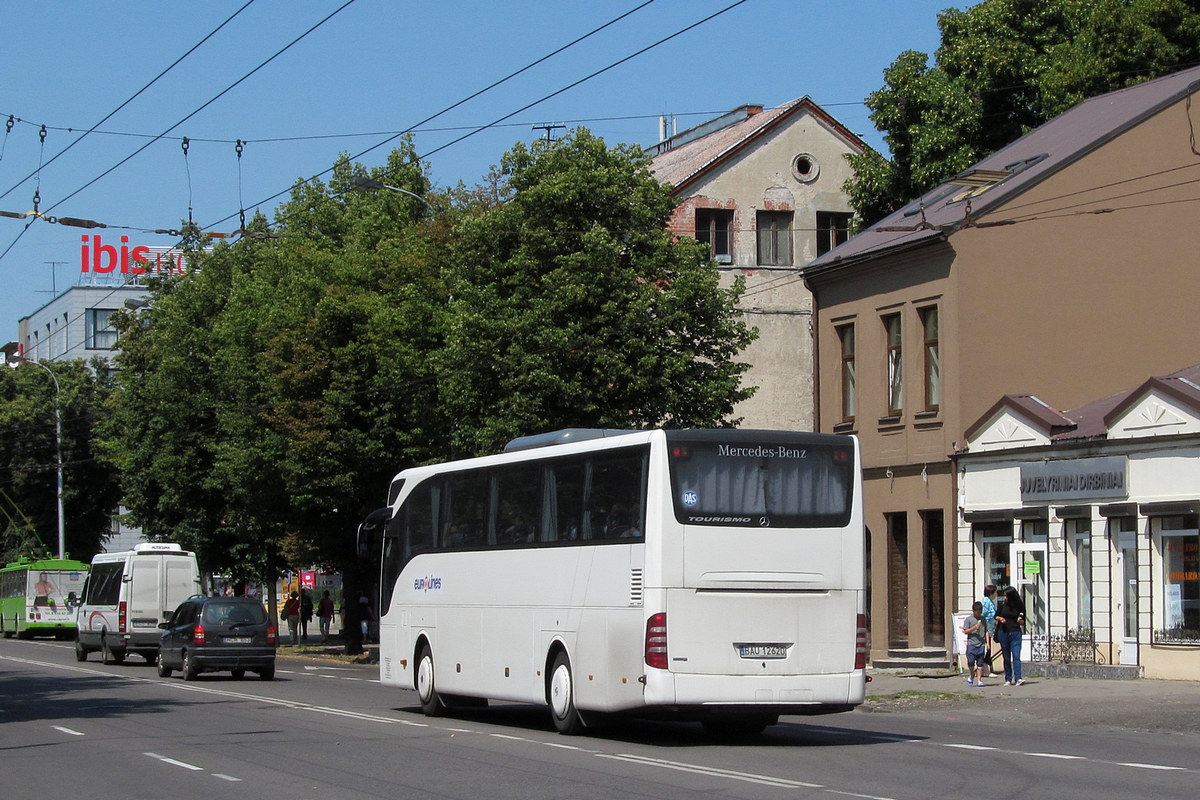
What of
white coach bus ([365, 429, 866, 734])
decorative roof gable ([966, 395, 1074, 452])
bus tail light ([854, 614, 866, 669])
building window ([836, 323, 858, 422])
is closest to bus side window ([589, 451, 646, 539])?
white coach bus ([365, 429, 866, 734])

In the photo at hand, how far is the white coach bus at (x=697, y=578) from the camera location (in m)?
15.8

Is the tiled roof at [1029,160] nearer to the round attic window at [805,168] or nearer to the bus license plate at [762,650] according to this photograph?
the round attic window at [805,168]

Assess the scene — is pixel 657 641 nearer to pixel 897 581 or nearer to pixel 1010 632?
pixel 1010 632

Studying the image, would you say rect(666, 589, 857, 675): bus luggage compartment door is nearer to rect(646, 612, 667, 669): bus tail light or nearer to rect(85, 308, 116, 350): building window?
rect(646, 612, 667, 669): bus tail light

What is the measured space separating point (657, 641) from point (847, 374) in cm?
1980

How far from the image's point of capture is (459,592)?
20469mm

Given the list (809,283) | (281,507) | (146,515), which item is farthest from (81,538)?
(809,283)

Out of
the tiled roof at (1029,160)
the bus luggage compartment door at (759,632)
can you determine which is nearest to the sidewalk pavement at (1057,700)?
the bus luggage compartment door at (759,632)

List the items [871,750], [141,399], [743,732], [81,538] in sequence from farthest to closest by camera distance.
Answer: [81,538] < [141,399] < [743,732] < [871,750]

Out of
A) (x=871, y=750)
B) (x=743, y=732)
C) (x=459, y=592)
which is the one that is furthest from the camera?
(x=459, y=592)

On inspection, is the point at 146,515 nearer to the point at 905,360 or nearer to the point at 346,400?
the point at 346,400

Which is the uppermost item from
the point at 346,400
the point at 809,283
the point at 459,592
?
the point at 809,283

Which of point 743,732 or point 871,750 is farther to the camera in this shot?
point 743,732

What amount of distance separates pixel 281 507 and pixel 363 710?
68.8 feet
